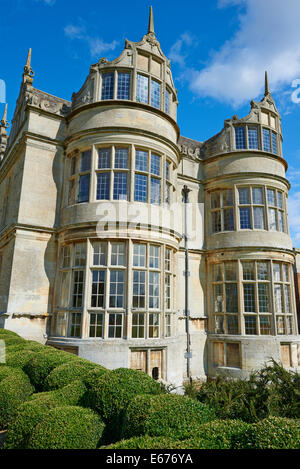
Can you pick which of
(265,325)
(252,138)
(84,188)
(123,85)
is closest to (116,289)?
(84,188)

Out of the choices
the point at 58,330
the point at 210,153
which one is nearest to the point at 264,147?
the point at 210,153

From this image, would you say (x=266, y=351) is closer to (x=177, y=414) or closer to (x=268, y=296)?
(x=268, y=296)

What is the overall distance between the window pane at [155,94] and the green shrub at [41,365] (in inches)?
444

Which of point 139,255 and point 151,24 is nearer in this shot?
point 139,255

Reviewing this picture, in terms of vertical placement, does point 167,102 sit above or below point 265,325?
above

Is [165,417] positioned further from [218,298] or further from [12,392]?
[218,298]

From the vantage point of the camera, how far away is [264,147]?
1773 centimetres

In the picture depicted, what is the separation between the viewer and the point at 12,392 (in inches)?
247

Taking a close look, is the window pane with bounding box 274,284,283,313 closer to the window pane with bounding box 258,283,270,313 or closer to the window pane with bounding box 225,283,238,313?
the window pane with bounding box 258,283,270,313

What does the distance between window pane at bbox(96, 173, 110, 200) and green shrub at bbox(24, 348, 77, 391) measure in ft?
22.6

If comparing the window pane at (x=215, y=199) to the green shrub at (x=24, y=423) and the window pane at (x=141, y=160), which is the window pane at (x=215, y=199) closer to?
the window pane at (x=141, y=160)

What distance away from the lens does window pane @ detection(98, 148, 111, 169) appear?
13.1 metres

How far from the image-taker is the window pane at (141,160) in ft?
43.5

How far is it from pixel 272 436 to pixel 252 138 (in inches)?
667
